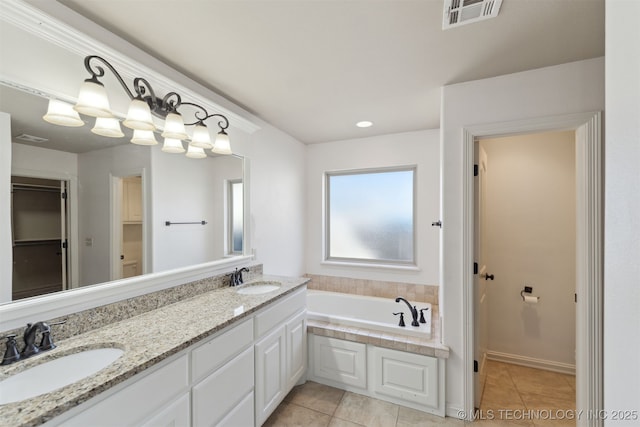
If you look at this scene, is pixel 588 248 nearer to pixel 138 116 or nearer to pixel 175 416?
pixel 175 416

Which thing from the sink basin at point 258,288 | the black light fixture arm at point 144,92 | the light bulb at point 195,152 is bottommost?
the sink basin at point 258,288

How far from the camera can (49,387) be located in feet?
3.18

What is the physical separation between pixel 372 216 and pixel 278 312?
185cm

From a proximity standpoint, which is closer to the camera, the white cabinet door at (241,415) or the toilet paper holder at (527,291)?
the white cabinet door at (241,415)

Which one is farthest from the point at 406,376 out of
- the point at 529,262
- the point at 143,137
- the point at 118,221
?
the point at 143,137

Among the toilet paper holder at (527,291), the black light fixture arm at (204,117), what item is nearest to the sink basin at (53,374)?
the black light fixture arm at (204,117)

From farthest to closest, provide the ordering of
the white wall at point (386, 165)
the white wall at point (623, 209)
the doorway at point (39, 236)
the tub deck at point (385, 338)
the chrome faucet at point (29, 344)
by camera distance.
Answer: the white wall at point (386, 165), the tub deck at point (385, 338), the doorway at point (39, 236), the chrome faucet at point (29, 344), the white wall at point (623, 209)

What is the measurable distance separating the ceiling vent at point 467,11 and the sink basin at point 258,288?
2.02 metres

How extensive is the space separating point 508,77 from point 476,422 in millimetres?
2450

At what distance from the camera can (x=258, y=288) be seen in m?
2.18

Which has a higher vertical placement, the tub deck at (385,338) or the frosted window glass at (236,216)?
the frosted window glass at (236,216)

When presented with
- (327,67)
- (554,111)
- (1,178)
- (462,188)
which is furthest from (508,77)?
(1,178)

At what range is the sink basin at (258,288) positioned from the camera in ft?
6.87

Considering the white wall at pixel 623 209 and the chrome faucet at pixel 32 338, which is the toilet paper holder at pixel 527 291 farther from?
the chrome faucet at pixel 32 338
